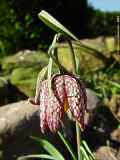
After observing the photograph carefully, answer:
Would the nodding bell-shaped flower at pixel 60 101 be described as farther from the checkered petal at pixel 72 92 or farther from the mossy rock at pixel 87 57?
the mossy rock at pixel 87 57

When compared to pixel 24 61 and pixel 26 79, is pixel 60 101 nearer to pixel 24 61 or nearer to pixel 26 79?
pixel 26 79

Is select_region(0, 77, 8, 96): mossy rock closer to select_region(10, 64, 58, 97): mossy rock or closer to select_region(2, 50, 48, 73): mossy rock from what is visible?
select_region(10, 64, 58, 97): mossy rock

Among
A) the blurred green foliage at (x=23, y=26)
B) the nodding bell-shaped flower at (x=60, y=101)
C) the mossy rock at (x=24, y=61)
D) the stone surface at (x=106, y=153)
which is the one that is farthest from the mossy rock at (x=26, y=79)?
the nodding bell-shaped flower at (x=60, y=101)

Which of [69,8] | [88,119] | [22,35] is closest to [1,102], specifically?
[88,119]

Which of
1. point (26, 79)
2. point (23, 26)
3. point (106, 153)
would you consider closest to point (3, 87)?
point (26, 79)

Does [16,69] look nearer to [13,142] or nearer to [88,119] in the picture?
[88,119]

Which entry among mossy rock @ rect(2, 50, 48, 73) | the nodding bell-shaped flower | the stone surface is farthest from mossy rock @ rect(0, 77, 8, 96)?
the nodding bell-shaped flower
